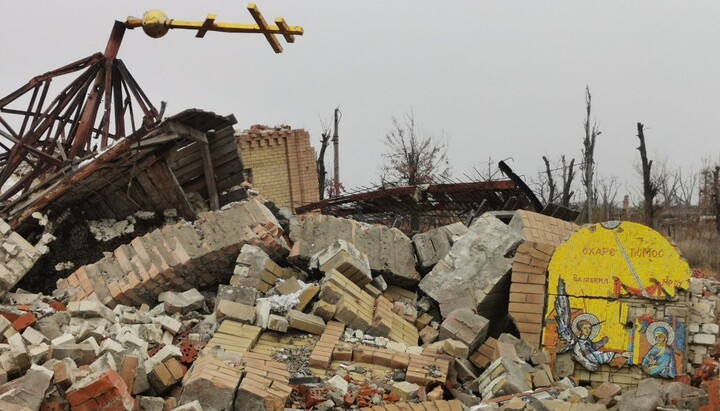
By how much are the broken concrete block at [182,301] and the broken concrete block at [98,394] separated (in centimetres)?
231

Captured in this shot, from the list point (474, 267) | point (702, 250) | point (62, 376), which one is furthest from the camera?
point (702, 250)

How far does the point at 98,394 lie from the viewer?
15.3 feet

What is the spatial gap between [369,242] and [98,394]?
3920 mm

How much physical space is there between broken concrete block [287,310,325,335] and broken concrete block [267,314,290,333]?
0.07 metres

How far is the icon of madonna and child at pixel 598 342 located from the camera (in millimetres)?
6688

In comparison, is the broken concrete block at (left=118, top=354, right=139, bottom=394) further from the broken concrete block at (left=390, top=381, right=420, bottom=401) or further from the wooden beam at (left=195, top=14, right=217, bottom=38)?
the wooden beam at (left=195, top=14, right=217, bottom=38)

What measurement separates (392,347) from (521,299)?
150 cm

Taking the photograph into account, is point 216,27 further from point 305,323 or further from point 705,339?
point 705,339

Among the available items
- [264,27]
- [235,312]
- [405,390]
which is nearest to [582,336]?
[405,390]

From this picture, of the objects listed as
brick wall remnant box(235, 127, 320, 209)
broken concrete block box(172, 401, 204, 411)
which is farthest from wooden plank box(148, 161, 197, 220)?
brick wall remnant box(235, 127, 320, 209)

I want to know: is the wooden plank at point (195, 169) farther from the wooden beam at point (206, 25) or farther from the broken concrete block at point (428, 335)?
the broken concrete block at point (428, 335)

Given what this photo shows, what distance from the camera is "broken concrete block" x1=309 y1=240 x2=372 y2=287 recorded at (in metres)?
7.27

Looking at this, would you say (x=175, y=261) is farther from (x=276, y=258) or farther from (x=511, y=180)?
(x=511, y=180)

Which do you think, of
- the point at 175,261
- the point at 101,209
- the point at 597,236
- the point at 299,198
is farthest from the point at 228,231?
the point at 299,198
